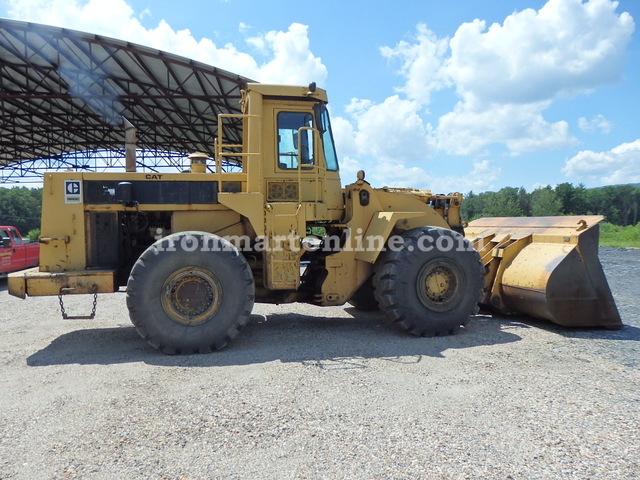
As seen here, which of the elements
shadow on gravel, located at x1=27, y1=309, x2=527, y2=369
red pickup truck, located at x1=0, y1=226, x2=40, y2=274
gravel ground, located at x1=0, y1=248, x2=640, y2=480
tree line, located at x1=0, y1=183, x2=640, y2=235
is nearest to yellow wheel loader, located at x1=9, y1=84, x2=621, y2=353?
shadow on gravel, located at x1=27, y1=309, x2=527, y2=369

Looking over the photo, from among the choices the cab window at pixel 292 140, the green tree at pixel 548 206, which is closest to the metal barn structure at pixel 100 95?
the cab window at pixel 292 140

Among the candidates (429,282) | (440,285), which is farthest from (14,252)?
(440,285)

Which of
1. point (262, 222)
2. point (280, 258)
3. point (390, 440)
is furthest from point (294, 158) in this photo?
point (390, 440)

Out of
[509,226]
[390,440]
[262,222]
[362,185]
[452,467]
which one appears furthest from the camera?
[509,226]

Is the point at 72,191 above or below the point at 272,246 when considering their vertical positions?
above

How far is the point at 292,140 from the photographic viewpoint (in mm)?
5879

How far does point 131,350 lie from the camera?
5273 millimetres

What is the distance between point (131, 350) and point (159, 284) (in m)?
0.97

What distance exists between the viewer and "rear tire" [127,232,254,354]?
499cm

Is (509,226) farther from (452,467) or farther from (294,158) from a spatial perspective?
(452,467)

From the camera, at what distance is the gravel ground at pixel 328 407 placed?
9.02 feet

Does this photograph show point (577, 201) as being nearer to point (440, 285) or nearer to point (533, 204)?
point (533, 204)

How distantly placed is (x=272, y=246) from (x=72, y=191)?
104 inches

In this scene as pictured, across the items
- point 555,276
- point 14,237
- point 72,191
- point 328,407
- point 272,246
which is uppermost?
point 72,191
